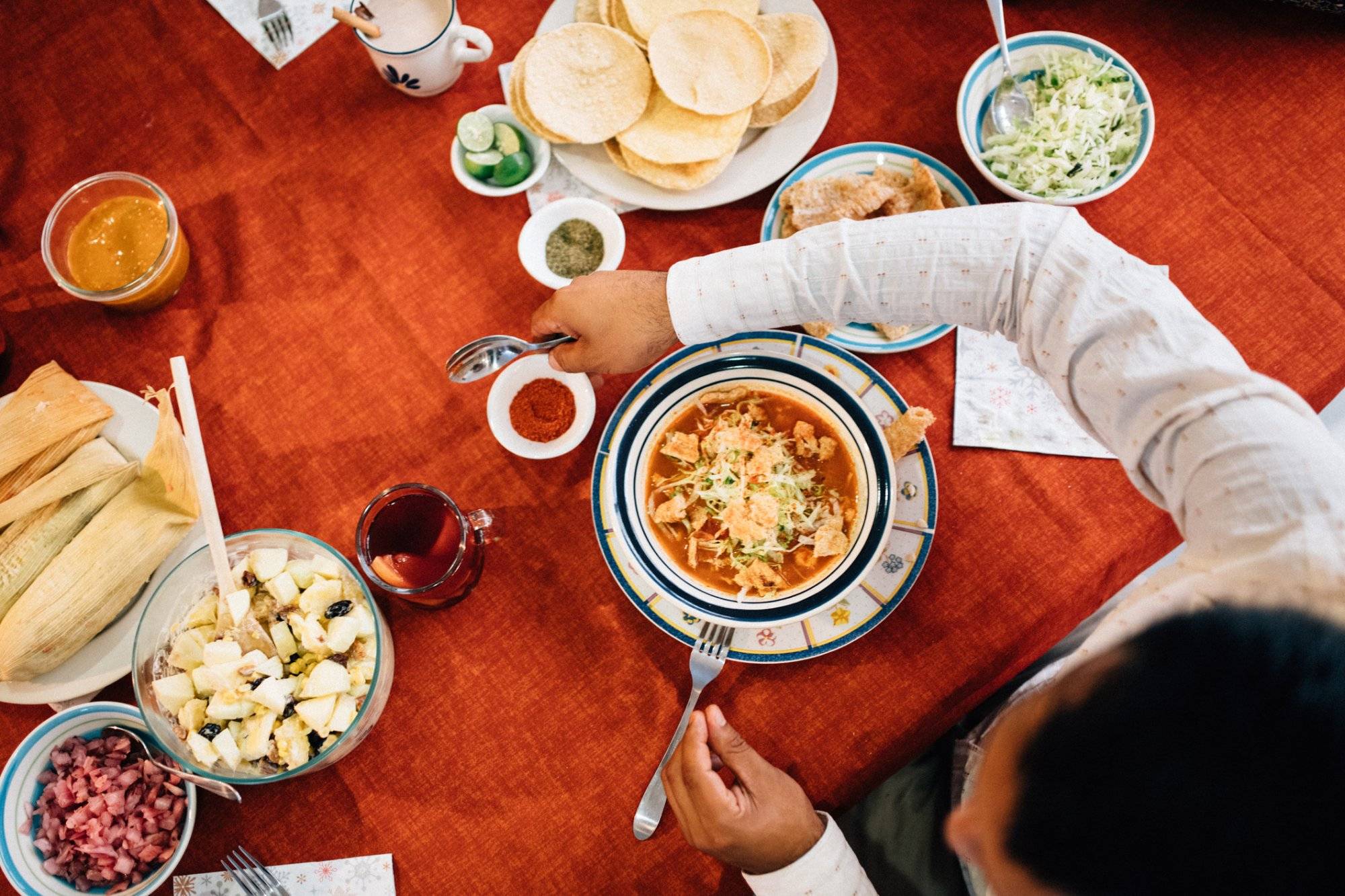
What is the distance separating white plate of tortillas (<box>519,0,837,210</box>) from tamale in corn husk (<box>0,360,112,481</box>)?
115cm

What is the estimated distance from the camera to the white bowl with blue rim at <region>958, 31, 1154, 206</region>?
1.79m

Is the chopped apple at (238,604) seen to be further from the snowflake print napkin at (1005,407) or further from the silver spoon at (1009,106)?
the silver spoon at (1009,106)

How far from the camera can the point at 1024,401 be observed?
5.89 feet

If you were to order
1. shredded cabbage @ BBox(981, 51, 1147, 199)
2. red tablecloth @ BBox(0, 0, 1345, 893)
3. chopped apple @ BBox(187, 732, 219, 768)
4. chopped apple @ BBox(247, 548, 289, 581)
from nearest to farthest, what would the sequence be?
chopped apple @ BBox(187, 732, 219, 768)
chopped apple @ BBox(247, 548, 289, 581)
red tablecloth @ BBox(0, 0, 1345, 893)
shredded cabbage @ BBox(981, 51, 1147, 199)

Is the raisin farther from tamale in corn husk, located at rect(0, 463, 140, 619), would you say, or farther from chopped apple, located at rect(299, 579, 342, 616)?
tamale in corn husk, located at rect(0, 463, 140, 619)

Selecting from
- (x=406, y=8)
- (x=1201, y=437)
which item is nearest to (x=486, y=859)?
(x=1201, y=437)

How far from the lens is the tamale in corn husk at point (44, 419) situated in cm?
Result: 172

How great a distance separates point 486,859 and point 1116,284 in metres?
1.65

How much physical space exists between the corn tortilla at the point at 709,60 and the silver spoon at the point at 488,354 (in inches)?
22.1

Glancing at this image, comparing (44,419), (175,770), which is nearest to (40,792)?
(175,770)

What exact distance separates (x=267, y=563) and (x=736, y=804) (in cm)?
103

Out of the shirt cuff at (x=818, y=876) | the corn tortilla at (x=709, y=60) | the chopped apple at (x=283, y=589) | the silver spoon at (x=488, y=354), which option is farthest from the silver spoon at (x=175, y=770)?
the corn tortilla at (x=709, y=60)

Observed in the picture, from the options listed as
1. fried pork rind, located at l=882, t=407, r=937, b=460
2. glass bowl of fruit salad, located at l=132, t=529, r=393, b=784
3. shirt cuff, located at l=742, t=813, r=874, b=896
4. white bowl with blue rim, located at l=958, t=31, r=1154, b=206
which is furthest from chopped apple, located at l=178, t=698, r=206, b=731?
white bowl with blue rim, located at l=958, t=31, r=1154, b=206

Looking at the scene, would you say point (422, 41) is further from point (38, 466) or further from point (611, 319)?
point (38, 466)
